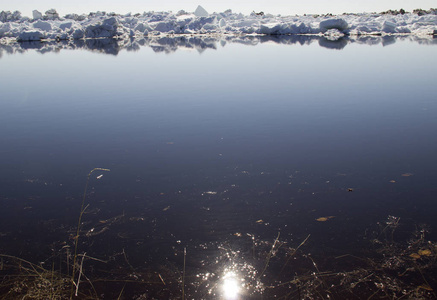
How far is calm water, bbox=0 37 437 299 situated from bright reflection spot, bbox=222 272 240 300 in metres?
0.01

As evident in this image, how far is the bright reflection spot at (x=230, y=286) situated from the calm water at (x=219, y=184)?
11mm

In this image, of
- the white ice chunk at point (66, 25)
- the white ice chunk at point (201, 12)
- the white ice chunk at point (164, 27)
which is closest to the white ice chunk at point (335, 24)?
the white ice chunk at point (164, 27)

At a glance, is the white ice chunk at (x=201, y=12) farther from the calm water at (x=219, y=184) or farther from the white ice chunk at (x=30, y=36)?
the calm water at (x=219, y=184)

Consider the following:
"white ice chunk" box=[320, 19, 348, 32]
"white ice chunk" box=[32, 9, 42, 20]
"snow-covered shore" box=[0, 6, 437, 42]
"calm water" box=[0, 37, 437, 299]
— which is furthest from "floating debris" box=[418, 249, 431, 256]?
"white ice chunk" box=[32, 9, 42, 20]

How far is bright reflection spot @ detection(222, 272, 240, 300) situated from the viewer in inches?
90.6

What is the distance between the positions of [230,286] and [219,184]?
1425 mm

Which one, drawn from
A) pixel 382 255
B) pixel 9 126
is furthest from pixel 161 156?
pixel 9 126

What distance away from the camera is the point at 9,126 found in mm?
Result: 6121

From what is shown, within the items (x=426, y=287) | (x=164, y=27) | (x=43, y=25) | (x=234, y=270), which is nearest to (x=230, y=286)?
(x=234, y=270)

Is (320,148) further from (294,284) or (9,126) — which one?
(9,126)

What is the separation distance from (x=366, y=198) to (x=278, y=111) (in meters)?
3.44

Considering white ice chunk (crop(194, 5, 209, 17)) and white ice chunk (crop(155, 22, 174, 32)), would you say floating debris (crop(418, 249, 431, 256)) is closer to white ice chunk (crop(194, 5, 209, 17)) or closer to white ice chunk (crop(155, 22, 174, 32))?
white ice chunk (crop(155, 22, 174, 32))

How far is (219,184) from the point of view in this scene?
145 inches

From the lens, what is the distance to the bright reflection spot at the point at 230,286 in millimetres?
2301
